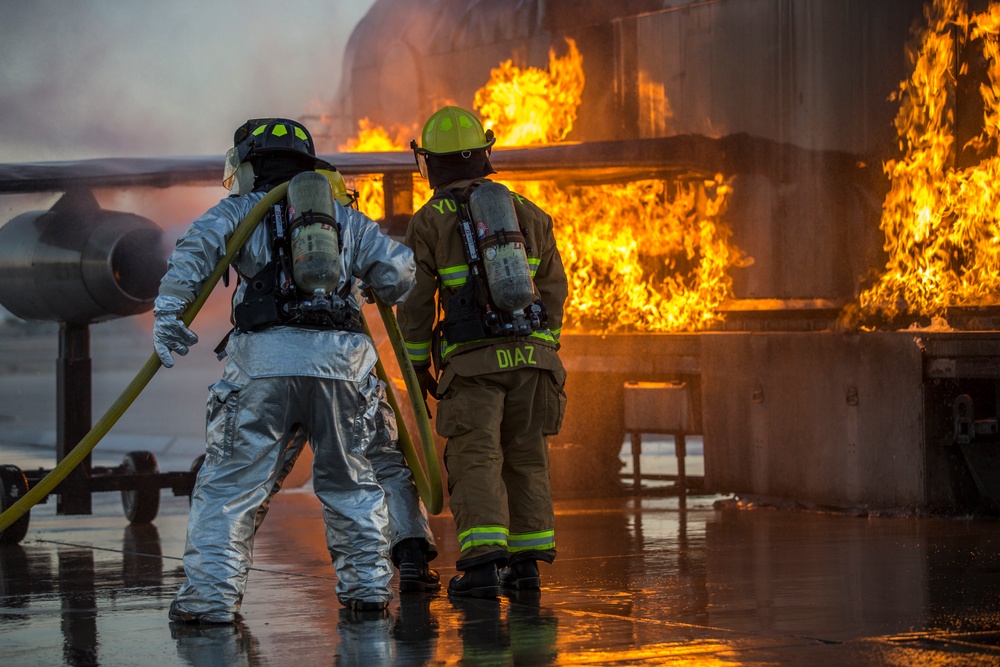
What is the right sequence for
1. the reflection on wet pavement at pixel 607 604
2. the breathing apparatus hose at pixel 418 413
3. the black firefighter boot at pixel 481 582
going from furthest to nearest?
the breathing apparatus hose at pixel 418 413
the black firefighter boot at pixel 481 582
the reflection on wet pavement at pixel 607 604

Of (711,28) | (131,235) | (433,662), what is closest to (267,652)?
(433,662)

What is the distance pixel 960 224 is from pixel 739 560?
9.64 ft

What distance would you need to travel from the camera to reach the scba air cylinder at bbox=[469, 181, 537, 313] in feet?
19.4

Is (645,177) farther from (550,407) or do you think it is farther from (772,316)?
(550,407)

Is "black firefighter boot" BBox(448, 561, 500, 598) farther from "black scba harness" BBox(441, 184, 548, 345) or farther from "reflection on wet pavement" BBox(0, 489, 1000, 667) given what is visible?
"black scba harness" BBox(441, 184, 548, 345)

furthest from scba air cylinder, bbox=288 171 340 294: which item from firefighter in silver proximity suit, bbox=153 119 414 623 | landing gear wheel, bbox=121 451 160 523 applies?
landing gear wheel, bbox=121 451 160 523

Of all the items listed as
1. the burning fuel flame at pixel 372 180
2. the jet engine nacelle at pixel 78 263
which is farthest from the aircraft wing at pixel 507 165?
the burning fuel flame at pixel 372 180

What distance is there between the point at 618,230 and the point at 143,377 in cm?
604

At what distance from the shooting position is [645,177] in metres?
10.4

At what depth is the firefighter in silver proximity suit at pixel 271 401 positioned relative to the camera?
5.35m

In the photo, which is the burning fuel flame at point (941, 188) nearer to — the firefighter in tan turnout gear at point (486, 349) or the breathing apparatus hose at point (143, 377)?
the firefighter in tan turnout gear at point (486, 349)

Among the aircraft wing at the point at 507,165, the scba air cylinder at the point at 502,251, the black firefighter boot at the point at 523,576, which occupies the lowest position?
the black firefighter boot at the point at 523,576

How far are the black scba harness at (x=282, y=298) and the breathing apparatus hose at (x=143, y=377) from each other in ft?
0.22

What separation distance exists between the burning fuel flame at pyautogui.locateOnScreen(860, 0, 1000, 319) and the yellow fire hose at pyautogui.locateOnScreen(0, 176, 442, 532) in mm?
3811
